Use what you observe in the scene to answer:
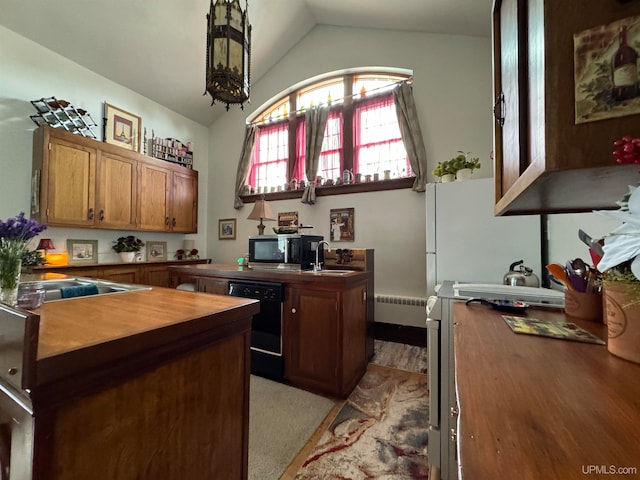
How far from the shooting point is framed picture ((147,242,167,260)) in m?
3.93

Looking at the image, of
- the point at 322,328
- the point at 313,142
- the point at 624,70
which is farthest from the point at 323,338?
Answer: the point at 313,142

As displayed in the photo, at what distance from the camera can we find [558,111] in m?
0.47

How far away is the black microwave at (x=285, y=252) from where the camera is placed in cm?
241

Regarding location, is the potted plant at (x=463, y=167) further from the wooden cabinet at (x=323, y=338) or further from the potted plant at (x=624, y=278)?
the potted plant at (x=624, y=278)

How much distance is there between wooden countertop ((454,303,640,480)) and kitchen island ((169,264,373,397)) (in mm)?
1388

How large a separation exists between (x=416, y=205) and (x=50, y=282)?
3274 millimetres

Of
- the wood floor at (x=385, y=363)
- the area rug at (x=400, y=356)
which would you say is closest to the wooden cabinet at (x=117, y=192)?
the wood floor at (x=385, y=363)

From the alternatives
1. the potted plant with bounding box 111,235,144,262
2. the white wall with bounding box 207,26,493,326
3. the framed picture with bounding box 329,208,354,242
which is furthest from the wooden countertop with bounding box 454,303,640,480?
the potted plant with bounding box 111,235,144,262

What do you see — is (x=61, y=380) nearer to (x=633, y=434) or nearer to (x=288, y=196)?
(x=633, y=434)

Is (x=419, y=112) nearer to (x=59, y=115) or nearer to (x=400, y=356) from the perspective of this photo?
(x=400, y=356)

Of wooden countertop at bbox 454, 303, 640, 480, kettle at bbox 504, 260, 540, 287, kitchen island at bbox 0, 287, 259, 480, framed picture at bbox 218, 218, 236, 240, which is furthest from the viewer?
framed picture at bbox 218, 218, 236, 240

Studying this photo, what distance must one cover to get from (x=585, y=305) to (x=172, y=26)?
4.44 metres

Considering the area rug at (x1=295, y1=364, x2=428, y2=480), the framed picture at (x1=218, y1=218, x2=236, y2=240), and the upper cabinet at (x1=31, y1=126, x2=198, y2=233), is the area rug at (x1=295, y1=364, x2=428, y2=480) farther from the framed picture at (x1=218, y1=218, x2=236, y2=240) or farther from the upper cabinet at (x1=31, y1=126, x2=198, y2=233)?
the upper cabinet at (x1=31, y1=126, x2=198, y2=233)

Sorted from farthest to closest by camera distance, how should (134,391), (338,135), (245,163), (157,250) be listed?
(245,163), (157,250), (338,135), (134,391)
